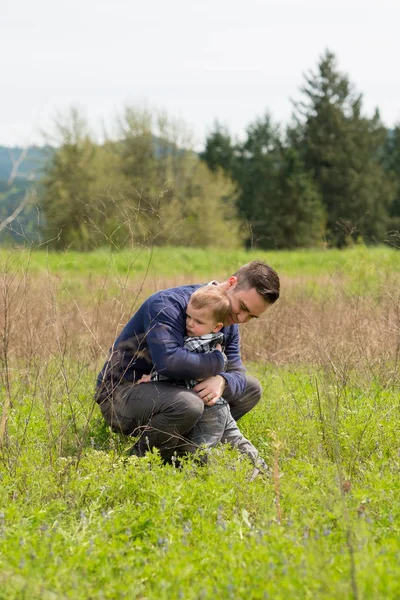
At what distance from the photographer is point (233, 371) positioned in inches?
201

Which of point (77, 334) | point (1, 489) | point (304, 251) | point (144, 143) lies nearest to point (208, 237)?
point (144, 143)

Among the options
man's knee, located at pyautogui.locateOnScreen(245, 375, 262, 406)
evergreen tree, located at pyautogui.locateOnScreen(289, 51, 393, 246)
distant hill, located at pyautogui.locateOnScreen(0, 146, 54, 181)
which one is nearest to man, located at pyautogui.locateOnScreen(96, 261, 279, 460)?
man's knee, located at pyautogui.locateOnScreen(245, 375, 262, 406)

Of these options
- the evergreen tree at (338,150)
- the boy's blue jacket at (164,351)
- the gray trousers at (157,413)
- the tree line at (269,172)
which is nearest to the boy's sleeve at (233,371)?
the boy's blue jacket at (164,351)

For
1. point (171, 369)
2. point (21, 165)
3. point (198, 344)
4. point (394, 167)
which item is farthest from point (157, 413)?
point (394, 167)

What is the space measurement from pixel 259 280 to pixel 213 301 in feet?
1.18

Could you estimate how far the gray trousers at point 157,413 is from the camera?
14.6 feet

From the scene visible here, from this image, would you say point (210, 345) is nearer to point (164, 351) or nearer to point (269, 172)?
point (164, 351)

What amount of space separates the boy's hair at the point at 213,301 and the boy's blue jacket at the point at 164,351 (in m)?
0.23

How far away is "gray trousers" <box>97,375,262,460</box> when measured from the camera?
4.46 m

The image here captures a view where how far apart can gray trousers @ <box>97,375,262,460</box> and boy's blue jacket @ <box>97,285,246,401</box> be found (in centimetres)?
11

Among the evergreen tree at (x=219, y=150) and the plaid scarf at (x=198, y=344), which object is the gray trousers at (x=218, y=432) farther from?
the evergreen tree at (x=219, y=150)

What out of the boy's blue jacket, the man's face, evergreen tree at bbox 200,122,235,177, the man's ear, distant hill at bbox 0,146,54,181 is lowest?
the boy's blue jacket

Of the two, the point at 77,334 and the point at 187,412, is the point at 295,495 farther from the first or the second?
the point at 77,334

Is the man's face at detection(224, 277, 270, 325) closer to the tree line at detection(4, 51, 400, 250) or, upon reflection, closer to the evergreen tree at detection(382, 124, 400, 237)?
the tree line at detection(4, 51, 400, 250)
